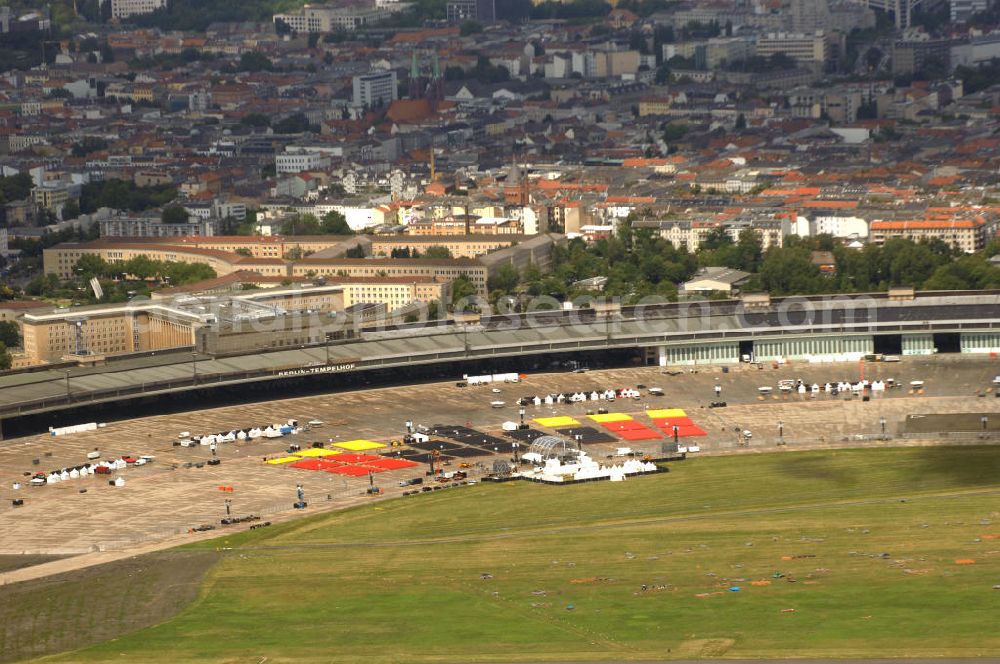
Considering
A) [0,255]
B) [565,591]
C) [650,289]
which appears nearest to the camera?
[565,591]

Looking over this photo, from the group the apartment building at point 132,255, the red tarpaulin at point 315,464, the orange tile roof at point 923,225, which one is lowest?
the red tarpaulin at point 315,464

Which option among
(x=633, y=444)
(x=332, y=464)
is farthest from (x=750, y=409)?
(x=332, y=464)

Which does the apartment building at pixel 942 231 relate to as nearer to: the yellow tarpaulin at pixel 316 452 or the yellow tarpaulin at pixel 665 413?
the yellow tarpaulin at pixel 665 413

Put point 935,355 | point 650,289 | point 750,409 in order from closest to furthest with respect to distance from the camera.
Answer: point 750,409
point 935,355
point 650,289

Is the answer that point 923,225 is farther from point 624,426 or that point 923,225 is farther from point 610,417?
point 624,426

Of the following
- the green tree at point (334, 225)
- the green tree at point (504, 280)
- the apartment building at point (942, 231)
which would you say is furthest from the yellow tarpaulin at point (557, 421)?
the green tree at point (334, 225)

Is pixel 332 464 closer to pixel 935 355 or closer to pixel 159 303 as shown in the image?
pixel 935 355
